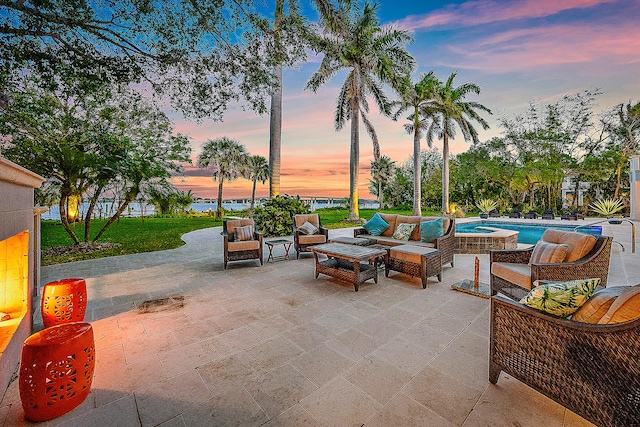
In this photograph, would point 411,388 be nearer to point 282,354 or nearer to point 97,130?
point 282,354

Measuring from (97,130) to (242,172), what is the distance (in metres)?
17.1

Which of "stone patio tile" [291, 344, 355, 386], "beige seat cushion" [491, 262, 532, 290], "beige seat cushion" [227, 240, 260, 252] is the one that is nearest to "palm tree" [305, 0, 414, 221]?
"beige seat cushion" [227, 240, 260, 252]

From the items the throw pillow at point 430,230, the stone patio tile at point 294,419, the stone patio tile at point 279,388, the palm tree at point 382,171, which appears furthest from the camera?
the palm tree at point 382,171

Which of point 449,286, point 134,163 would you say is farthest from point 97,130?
point 449,286

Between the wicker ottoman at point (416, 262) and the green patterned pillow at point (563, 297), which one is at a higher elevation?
the green patterned pillow at point (563, 297)

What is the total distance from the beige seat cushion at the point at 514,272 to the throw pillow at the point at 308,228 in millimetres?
3801

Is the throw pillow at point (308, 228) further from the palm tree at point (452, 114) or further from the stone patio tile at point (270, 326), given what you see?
the palm tree at point (452, 114)

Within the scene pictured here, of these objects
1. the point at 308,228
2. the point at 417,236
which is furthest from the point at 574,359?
the point at 308,228

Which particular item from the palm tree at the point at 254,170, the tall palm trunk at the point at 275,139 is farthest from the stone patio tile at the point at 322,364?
the palm tree at the point at 254,170

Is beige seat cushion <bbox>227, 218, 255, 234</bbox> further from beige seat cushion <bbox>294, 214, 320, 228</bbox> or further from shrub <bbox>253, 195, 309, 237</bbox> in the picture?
shrub <bbox>253, 195, 309, 237</bbox>

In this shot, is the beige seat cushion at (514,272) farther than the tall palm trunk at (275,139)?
No

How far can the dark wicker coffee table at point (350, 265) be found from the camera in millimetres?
4062

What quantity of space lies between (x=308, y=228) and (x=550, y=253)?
174 inches

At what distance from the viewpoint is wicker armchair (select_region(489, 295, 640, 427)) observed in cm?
135
